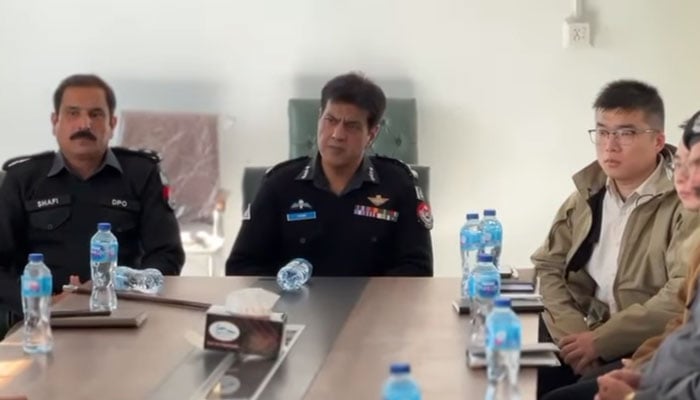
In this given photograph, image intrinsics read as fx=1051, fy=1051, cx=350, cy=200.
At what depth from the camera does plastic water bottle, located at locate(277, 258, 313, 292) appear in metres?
2.75

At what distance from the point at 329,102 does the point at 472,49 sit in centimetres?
161

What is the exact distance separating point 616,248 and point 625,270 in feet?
0.23

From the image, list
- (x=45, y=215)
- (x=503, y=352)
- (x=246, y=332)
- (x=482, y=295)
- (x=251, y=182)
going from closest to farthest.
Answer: (x=503, y=352) → (x=246, y=332) → (x=482, y=295) → (x=45, y=215) → (x=251, y=182)

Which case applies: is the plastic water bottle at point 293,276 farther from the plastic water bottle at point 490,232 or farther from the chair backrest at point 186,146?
the chair backrest at point 186,146

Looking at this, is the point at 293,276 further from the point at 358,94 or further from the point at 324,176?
the point at 358,94

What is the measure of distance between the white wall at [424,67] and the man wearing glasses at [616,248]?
5.25 feet

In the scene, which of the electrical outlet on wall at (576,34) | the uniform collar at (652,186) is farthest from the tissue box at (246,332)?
the electrical outlet on wall at (576,34)

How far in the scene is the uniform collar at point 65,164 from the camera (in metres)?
3.25

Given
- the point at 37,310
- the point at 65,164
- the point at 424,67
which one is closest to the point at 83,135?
the point at 65,164

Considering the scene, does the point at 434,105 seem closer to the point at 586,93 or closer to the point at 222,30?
the point at 586,93

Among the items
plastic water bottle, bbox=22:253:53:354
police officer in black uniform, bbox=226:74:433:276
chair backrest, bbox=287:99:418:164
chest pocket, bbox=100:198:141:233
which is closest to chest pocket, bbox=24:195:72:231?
chest pocket, bbox=100:198:141:233

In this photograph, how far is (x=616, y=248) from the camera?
2.93 metres

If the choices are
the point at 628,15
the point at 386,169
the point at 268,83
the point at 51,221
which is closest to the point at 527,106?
the point at 628,15

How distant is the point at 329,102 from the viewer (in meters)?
3.18
